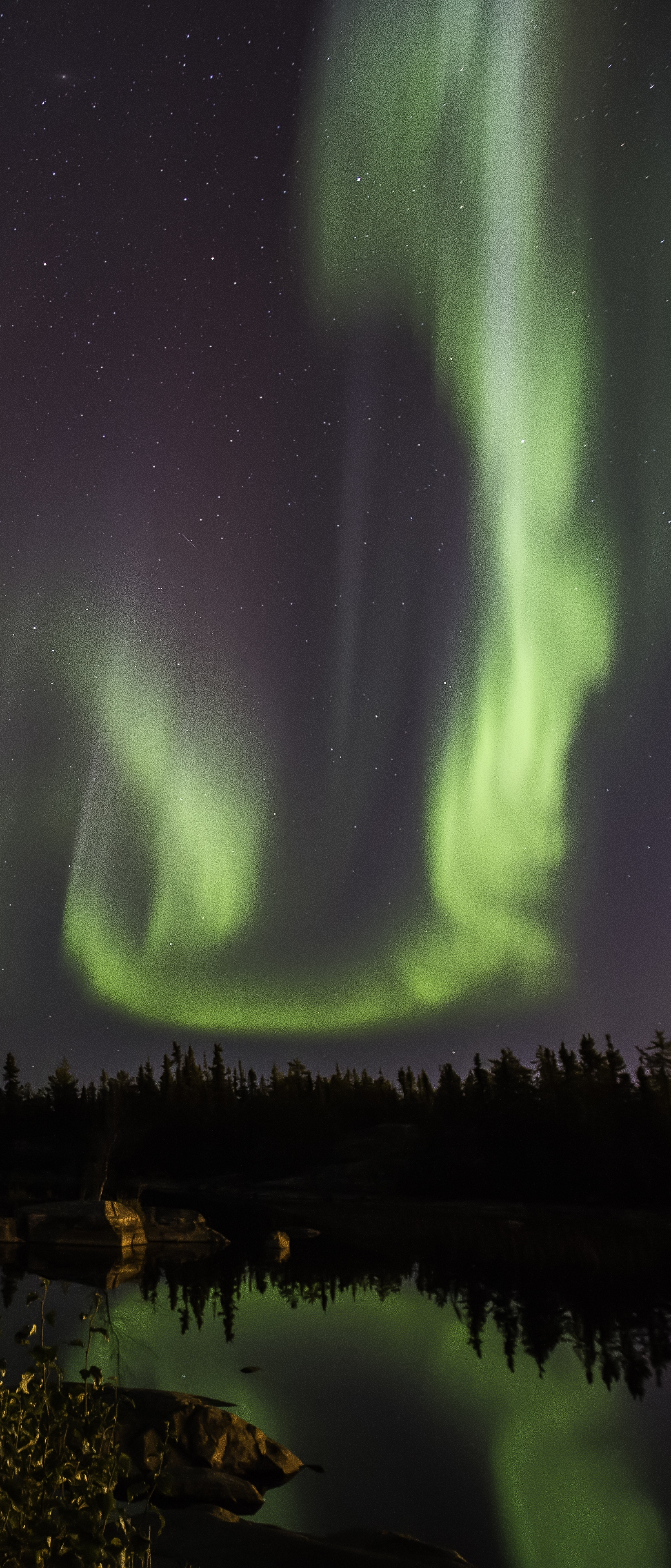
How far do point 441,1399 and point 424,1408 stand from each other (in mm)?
963

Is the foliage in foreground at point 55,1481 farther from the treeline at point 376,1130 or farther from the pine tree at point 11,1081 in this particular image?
the pine tree at point 11,1081

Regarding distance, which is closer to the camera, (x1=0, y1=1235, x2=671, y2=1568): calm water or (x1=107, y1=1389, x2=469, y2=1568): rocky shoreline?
(x1=107, y1=1389, x2=469, y2=1568): rocky shoreline

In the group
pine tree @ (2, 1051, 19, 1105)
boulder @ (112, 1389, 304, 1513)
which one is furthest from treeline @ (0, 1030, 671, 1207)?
boulder @ (112, 1389, 304, 1513)

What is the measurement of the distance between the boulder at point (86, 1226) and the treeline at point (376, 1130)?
2170cm

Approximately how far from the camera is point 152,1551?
38.0 feet

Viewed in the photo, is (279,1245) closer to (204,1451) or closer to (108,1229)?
(108,1229)

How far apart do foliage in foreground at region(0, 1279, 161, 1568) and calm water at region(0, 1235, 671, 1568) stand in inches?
433

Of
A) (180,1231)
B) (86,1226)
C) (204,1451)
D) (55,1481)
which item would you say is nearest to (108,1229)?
(86,1226)

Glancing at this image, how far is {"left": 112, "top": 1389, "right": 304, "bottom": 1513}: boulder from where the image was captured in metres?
14.4

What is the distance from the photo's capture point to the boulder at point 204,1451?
14.4 meters

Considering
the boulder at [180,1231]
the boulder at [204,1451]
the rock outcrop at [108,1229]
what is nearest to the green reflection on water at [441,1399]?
the boulder at [204,1451]

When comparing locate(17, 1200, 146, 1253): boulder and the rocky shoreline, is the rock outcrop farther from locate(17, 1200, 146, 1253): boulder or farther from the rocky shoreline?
the rocky shoreline

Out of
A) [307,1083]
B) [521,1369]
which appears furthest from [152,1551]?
[307,1083]

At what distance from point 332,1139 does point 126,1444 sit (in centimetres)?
11765
